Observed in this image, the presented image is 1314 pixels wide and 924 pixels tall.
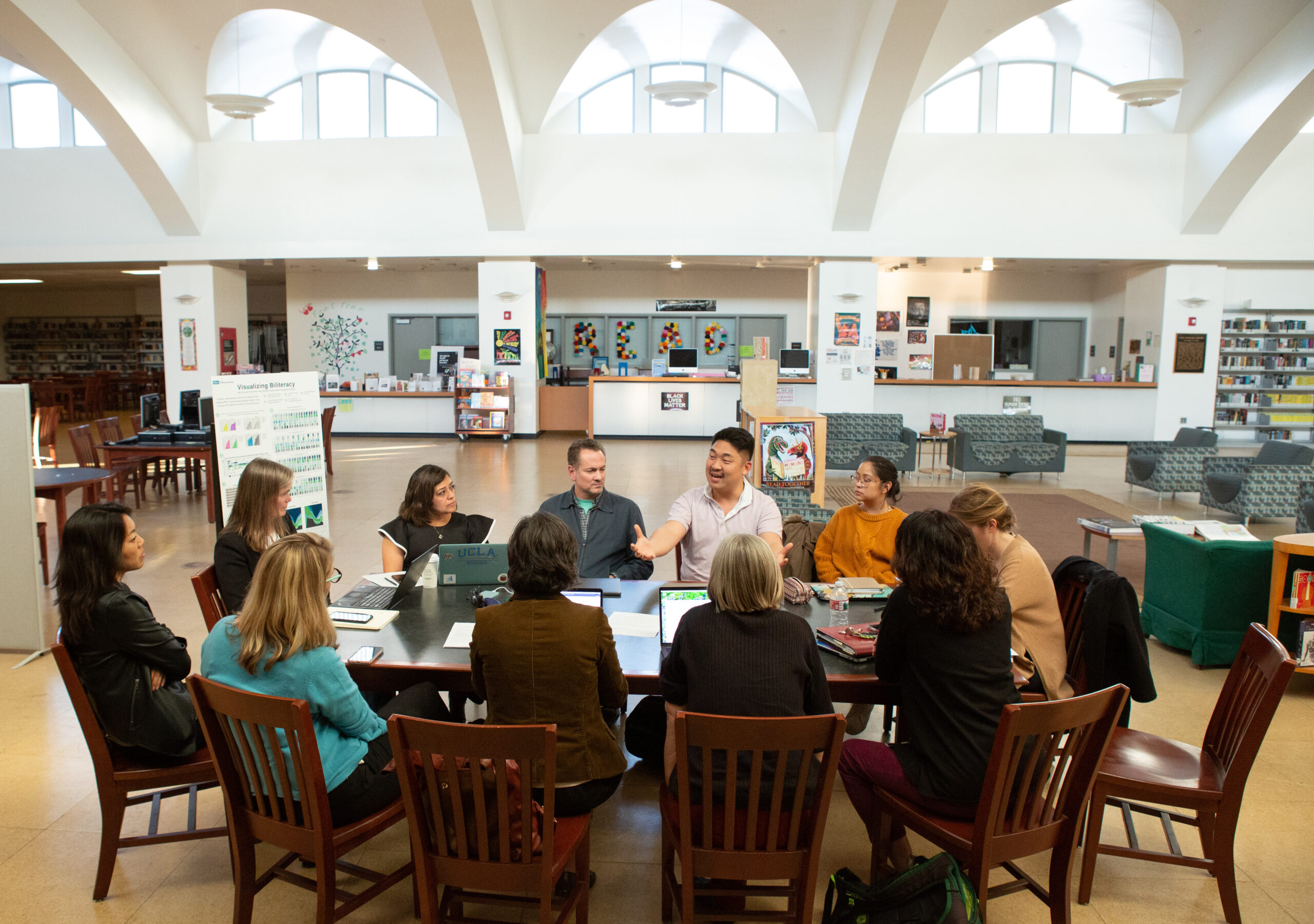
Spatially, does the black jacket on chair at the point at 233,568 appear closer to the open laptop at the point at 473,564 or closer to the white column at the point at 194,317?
the open laptop at the point at 473,564

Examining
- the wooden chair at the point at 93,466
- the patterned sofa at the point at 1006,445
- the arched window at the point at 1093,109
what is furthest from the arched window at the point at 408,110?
the arched window at the point at 1093,109

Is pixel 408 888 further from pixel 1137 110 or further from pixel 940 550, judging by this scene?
pixel 1137 110

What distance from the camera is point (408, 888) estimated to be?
8.45ft

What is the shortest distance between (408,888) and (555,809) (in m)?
0.72

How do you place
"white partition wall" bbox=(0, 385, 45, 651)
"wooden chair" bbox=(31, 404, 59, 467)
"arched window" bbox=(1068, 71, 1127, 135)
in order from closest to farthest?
"white partition wall" bbox=(0, 385, 45, 651) < "wooden chair" bbox=(31, 404, 59, 467) < "arched window" bbox=(1068, 71, 1127, 135)

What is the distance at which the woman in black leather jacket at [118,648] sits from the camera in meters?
2.43

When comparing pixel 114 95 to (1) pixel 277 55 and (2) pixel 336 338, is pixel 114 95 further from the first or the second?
(2) pixel 336 338

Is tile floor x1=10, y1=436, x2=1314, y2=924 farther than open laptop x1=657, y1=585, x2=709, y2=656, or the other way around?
open laptop x1=657, y1=585, x2=709, y2=656

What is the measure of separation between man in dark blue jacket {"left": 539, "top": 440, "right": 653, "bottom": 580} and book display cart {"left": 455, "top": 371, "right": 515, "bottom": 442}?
33.3 feet

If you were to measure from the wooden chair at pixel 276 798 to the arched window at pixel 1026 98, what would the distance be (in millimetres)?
14522

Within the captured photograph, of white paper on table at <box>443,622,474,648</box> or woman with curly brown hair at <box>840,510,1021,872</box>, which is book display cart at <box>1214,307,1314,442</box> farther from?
white paper on table at <box>443,622,474,648</box>

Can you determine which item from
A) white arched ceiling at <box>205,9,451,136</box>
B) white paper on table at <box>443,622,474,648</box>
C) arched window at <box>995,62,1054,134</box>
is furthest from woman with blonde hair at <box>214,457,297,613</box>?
arched window at <box>995,62,1054,134</box>

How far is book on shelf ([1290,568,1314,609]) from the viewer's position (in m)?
4.04

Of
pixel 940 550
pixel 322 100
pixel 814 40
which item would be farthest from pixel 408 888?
pixel 322 100
